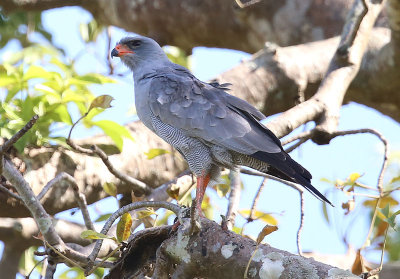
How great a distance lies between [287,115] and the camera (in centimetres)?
499

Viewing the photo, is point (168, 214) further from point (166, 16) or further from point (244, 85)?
point (166, 16)

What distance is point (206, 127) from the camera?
176 inches

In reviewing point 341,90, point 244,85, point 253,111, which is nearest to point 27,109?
point 253,111

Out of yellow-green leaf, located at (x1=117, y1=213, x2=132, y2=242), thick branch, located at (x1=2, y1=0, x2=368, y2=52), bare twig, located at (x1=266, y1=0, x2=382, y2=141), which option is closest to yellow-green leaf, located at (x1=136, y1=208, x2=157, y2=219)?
yellow-green leaf, located at (x1=117, y1=213, x2=132, y2=242)

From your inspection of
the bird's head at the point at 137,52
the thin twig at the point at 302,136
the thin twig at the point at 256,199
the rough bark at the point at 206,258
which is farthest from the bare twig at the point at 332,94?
the rough bark at the point at 206,258

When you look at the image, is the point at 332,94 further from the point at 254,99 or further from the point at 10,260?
the point at 10,260

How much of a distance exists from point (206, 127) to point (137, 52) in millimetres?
1390

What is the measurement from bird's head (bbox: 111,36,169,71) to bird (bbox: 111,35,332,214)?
0.51 meters

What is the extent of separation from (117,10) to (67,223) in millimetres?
3463

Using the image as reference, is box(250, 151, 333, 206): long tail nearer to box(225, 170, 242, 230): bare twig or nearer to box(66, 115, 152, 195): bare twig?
box(225, 170, 242, 230): bare twig

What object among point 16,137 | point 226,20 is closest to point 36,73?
point 16,137

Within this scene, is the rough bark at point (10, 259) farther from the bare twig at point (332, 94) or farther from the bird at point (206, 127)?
the bare twig at point (332, 94)

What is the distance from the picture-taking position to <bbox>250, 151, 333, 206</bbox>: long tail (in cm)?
381

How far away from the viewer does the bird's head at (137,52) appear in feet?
18.0
